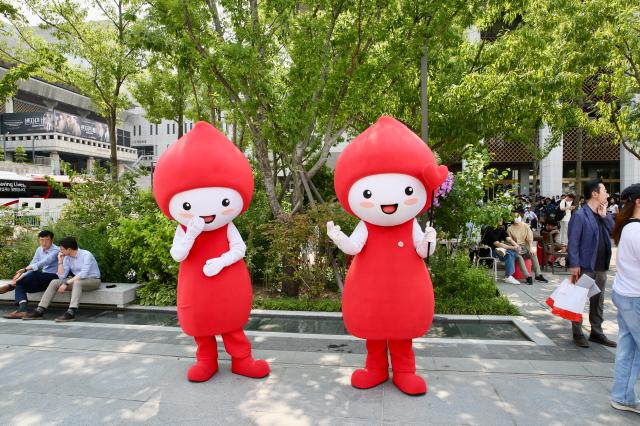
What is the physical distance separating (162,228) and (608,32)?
33.8 ft

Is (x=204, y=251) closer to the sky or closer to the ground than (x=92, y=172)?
closer to the ground

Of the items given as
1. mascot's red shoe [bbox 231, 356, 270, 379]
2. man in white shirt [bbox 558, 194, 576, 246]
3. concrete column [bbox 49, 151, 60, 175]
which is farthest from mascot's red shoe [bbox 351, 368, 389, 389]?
concrete column [bbox 49, 151, 60, 175]

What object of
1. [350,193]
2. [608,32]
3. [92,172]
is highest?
[608,32]

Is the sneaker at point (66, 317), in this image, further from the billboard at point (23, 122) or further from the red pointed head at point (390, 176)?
the billboard at point (23, 122)

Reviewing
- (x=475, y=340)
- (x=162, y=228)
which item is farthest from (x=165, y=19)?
(x=475, y=340)

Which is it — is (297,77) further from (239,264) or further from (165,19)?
(239,264)

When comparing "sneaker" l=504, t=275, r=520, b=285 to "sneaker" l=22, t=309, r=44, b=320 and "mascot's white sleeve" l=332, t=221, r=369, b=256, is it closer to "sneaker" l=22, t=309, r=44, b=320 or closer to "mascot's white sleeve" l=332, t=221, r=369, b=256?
"mascot's white sleeve" l=332, t=221, r=369, b=256

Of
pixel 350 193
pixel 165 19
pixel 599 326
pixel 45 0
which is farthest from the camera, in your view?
pixel 45 0

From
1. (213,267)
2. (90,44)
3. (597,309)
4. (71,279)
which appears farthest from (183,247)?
(90,44)

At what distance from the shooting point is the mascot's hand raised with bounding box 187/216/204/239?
14.3 ft

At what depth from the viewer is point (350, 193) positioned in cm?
426

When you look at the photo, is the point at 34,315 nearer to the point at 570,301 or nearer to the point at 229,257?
the point at 229,257

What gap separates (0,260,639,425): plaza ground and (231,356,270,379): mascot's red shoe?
8 cm

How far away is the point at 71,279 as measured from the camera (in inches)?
281
